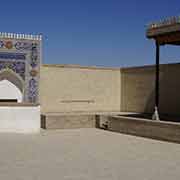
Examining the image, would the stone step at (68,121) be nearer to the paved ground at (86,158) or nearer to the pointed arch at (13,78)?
the pointed arch at (13,78)

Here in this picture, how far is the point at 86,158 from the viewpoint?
8453mm

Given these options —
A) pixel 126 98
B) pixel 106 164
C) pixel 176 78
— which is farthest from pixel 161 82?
pixel 106 164

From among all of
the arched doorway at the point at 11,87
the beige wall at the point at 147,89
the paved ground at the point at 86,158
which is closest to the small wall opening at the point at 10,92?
the arched doorway at the point at 11,87

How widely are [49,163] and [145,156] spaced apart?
2337mm

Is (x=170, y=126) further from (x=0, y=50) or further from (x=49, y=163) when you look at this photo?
(x=0, y=50)

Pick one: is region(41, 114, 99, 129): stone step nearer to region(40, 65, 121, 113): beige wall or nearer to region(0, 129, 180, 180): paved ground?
region(40, 65, 121, 113): beige wall

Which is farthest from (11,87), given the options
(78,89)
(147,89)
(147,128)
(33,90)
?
(147,128)

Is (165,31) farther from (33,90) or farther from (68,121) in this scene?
(33,90)

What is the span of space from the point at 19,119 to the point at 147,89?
24.8 feet

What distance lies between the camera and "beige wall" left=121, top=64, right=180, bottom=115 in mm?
16703

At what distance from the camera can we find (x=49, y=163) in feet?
25.3

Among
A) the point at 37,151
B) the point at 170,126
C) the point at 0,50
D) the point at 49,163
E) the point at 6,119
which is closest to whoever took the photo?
the point at 49,163

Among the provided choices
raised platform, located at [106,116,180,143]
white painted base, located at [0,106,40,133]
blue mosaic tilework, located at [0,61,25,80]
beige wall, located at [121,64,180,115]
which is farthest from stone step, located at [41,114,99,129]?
beige wall, located at [121,64,180,115]

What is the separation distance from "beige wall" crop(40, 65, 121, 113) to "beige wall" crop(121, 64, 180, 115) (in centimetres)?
61
